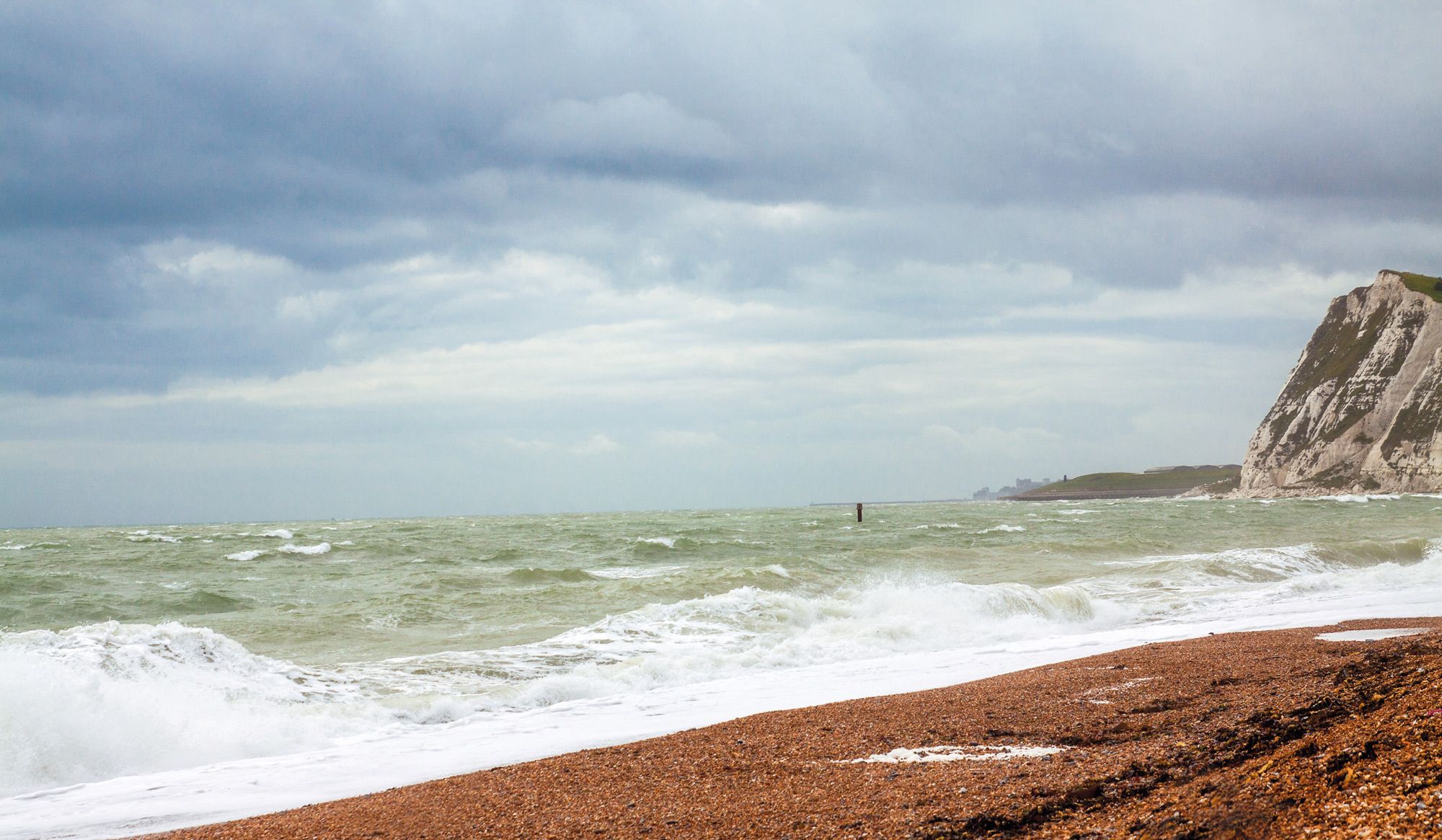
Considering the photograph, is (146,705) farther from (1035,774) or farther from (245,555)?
(245,555)

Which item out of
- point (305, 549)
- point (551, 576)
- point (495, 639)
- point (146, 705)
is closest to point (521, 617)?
point (495, 639)

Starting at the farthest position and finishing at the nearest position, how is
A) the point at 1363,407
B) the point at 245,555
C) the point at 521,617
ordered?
the point at 1363,407, the point at 245,555, the point at 521,617

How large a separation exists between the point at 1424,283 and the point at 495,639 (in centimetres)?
10727

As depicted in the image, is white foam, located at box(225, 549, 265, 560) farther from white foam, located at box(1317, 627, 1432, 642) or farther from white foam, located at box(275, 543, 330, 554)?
white foam, located at box(1317, 627, 1432, 642)

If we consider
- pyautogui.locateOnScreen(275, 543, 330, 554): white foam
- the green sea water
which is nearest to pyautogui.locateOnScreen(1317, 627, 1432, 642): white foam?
the green sea water

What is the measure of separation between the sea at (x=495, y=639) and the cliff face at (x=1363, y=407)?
6249 centimetres

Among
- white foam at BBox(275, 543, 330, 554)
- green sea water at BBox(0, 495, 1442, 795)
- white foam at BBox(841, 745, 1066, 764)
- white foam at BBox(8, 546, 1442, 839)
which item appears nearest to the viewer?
white foam at BBox(841, 745, 1066, 764)

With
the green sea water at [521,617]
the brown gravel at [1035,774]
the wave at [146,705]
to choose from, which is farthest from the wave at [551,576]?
the brown gravel at [1035,774]

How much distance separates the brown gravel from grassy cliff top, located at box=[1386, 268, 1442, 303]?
3932 inches

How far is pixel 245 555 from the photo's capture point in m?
29.7

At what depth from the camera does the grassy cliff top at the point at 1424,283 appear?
85150 mm

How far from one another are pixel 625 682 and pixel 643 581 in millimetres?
9493

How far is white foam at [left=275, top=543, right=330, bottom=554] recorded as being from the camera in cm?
3102

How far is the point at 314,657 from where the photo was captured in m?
12.2
